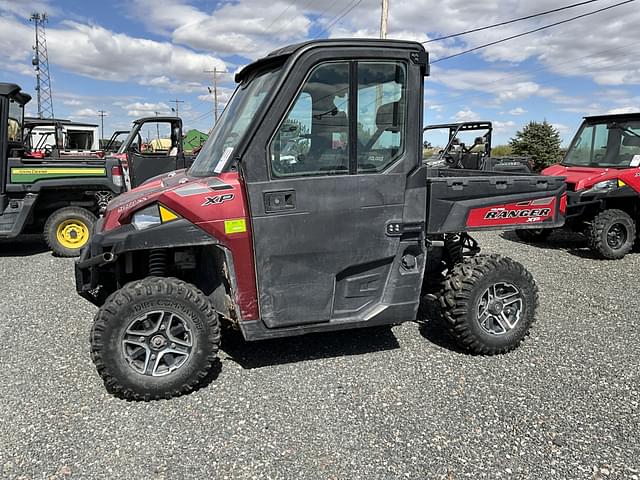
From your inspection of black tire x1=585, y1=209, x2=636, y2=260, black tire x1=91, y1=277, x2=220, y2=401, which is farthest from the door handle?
black tire x1=585, y1=209, x2=636, y2=260

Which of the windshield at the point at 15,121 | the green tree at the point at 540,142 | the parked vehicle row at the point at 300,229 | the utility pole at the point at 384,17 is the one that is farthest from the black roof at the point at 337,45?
the green tree at the point at 540,142

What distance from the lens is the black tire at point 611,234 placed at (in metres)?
7.65

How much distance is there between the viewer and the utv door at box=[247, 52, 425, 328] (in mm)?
3412

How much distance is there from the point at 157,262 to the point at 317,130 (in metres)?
1.47

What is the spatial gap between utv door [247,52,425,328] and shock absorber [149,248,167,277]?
0.75 meters

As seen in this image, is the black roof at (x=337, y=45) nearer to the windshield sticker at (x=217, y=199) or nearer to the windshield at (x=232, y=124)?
the windshield at (x=232, y=124)

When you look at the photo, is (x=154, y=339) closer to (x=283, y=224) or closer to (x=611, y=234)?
(x=283, y=224)

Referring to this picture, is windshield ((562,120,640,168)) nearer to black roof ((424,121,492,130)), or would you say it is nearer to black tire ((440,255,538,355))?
black roof ((424,121,492,130))

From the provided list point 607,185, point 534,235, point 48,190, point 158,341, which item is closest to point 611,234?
point 607,185

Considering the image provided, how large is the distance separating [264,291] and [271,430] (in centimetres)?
90

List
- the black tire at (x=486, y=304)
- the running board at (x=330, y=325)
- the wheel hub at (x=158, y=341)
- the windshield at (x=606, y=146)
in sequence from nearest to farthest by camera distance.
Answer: the wheel hub at (x=158, y=341), the running board at (x=330, y=325), the black tire at (x=486, y=304), the windshield at (x=606, y=146)

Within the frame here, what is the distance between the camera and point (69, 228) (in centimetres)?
800

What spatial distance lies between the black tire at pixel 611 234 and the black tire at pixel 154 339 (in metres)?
6.40

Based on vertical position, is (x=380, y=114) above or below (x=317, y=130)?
above
